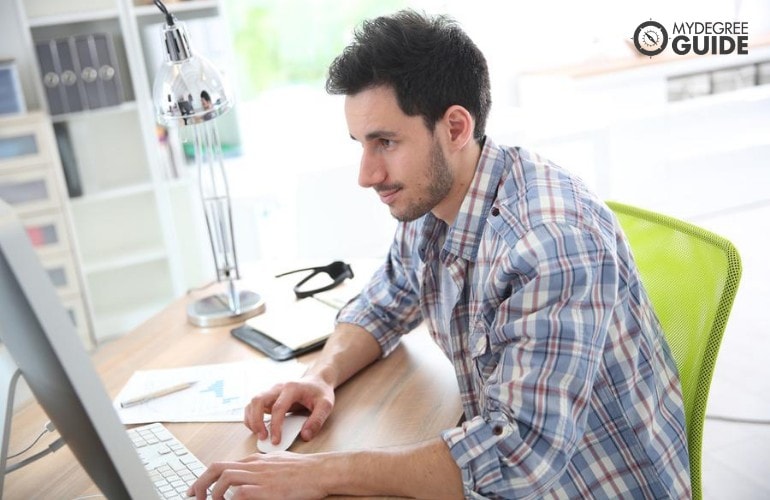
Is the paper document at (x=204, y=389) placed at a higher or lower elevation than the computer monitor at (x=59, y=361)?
lower

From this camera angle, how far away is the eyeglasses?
5.72ft

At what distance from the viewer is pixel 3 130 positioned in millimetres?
A: 2980

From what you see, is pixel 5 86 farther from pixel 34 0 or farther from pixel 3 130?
pixel 34 0

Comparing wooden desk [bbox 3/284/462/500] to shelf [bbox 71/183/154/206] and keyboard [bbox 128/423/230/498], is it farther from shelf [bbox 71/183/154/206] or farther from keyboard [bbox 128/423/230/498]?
shelf [bbox 71/183/154/206]

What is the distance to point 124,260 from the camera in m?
3.38


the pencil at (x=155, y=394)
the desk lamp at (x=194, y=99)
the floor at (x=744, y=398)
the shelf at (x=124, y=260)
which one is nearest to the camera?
the pencil at (x=155, y=394)

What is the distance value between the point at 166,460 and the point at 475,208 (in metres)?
0.60

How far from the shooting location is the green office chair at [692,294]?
3.52 ft

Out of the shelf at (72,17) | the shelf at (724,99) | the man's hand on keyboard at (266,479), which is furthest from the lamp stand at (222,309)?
the shelf at (724,99)

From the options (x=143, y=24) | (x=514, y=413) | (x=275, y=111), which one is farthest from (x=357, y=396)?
(x=275, y=111)

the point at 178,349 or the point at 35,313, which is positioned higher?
the point at 35,313

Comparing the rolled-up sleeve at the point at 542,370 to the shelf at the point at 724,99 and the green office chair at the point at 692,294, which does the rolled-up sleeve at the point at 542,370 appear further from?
the shelf at the point at 724,99

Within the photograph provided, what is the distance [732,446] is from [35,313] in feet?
6.94

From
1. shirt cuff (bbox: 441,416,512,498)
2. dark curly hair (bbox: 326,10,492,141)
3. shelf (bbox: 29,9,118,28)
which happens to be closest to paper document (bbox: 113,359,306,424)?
shirt cuff (bbox: 441,416,512,498)
